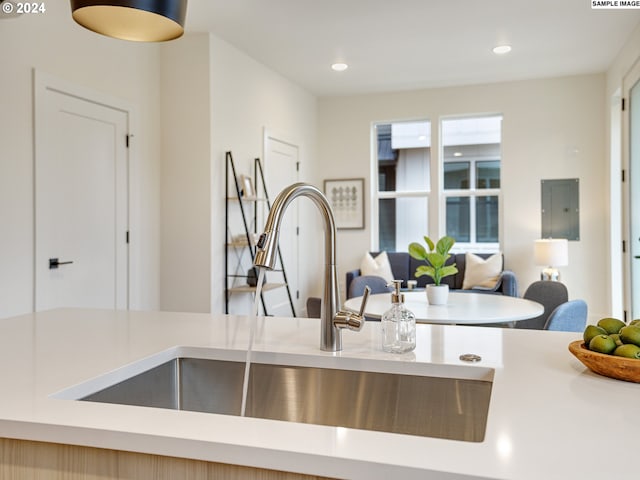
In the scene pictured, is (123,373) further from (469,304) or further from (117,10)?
(469,304)

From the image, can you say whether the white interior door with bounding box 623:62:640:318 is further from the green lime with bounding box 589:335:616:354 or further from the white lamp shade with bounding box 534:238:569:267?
the green lime with bounding box 589:335:616:354

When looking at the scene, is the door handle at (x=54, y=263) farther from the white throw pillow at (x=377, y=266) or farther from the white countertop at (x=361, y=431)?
the white throw pillow at (x=377, y=266)

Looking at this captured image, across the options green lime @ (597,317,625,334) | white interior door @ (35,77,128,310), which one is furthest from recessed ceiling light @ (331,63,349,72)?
green lime @ (597,317,625,334)

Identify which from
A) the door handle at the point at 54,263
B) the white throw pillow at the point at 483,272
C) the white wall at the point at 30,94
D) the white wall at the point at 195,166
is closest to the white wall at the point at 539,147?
the white throw pillow at the point at 483,272

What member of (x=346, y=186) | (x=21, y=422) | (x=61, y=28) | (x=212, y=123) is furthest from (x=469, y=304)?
(x=346, y=186)

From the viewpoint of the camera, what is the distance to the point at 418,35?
4.50 m

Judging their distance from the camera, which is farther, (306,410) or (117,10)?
(117,10)

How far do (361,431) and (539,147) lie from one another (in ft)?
19.3

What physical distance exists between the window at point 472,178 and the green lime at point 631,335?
537 cm

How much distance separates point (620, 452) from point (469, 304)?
8.78 ft

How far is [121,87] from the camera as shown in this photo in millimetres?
4004

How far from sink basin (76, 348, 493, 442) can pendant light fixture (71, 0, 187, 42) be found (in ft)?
2.74

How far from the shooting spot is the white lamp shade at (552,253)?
534cm

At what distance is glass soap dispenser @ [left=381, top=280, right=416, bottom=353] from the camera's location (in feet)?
3.80
